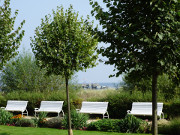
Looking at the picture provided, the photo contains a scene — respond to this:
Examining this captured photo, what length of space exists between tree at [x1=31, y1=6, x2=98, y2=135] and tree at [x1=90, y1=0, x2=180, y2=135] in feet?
10.3

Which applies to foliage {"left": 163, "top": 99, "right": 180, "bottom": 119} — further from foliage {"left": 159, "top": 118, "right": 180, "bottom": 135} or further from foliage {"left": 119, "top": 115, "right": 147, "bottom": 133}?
foliage {"left": 119, "top": 115, "right": 147, "bottom": 133}

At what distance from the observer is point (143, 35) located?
13.1 ft

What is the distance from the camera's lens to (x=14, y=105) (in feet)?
44.6

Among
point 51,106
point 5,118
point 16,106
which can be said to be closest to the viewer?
point 5,118

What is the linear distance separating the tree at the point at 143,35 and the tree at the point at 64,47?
3.15 m

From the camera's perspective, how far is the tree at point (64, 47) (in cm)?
769

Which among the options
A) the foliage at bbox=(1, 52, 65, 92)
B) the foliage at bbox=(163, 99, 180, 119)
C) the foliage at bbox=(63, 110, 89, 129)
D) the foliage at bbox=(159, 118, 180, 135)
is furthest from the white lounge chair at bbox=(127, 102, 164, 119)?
the foliage at bbox=(1, 52, 65, 92)

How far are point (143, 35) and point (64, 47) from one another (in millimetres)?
3991

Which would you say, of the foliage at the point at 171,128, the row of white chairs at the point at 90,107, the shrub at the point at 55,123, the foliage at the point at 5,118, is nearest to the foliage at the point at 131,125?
the foliage at the point at 171,128

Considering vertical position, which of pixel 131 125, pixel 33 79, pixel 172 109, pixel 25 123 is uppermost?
pixel 33 79

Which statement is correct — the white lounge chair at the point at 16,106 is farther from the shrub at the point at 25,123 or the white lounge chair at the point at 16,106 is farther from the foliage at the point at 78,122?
the foliage at the point at 78,122

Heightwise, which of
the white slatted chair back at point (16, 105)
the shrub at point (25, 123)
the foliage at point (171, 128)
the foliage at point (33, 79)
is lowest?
the shrub at point (25, 123)

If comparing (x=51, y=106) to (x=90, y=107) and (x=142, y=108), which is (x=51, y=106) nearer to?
(x=90, y=107)

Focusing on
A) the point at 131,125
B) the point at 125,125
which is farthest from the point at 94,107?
the point at 131,125
